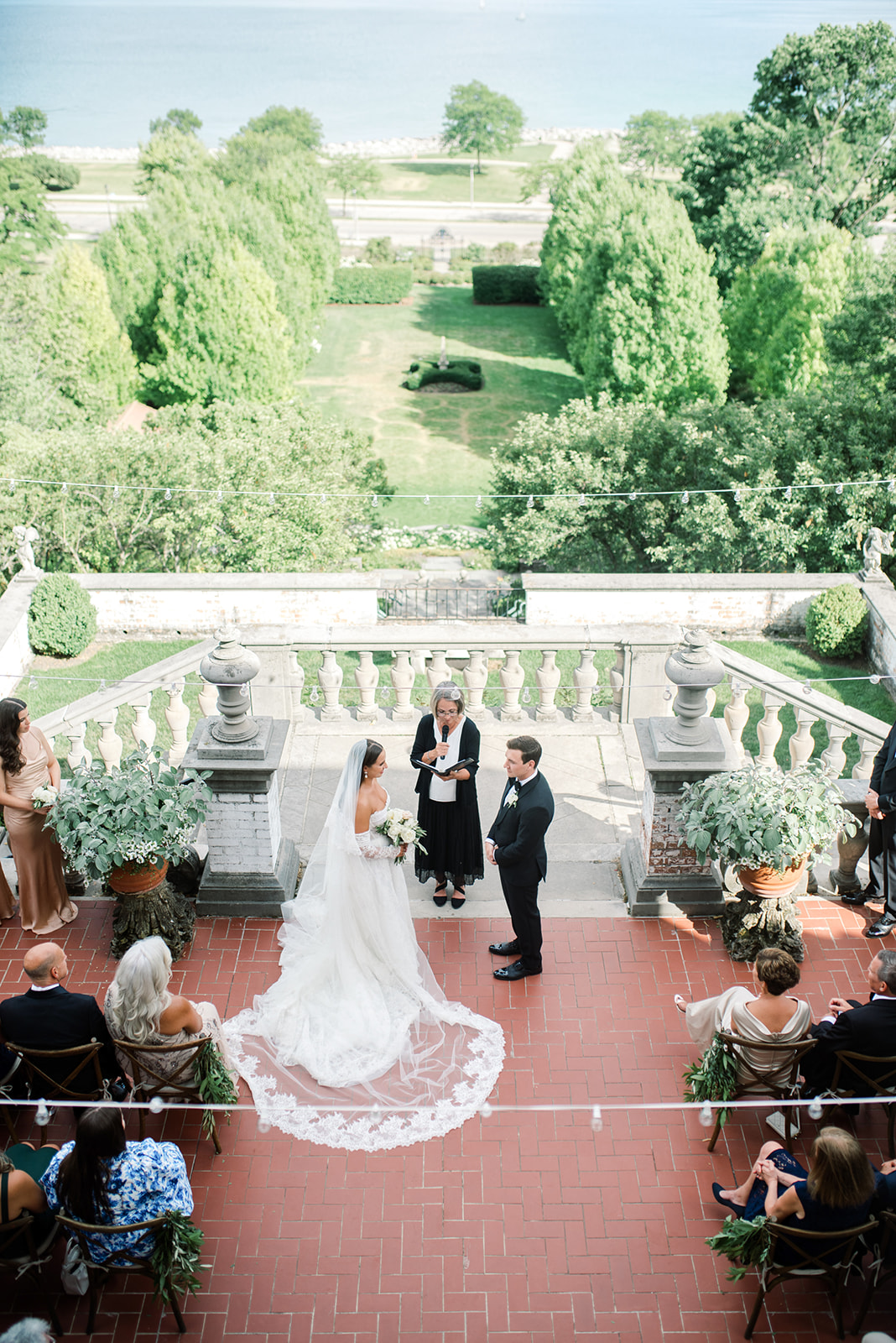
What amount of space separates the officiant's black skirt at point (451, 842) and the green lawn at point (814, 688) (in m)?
6.37

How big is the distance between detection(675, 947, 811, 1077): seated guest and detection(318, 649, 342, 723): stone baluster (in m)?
5.06

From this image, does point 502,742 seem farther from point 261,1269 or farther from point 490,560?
point 490,560

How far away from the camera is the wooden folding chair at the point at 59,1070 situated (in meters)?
5.81

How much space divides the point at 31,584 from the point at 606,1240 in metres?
13.8

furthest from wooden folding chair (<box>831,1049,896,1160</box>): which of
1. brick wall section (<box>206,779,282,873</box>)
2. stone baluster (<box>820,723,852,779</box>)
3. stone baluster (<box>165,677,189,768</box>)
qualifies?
stone baluster (<box>165,677,189,768</box>)

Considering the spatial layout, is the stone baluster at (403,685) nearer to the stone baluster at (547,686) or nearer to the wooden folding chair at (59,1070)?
the stone baluster at (547,686)

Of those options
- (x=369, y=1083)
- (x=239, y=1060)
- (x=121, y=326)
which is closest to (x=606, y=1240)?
(x=369, y=1083)

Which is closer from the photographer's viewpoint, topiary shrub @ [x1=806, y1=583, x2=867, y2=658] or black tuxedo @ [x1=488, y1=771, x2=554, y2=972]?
black tuxedo @ [x1=488, y1=771, x2=554, y2=972]

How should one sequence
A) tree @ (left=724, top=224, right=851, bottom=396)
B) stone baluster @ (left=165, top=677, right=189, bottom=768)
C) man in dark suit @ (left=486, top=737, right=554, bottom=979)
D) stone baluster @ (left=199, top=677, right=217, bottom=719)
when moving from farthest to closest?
tree @ (left=724, top=224, right=851, bottom=396), stone baluster @ (left=199, top=677, right=217, bottom=719), stone baluster @ (left=165, top=677, right=189, bottom=768), man in dark suit @ (left=486, top=737, right=554, bottom=979)

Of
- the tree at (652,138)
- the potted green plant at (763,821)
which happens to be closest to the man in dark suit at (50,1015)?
the potted green plant at (763,821)

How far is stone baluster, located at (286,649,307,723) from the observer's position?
32.2 feet

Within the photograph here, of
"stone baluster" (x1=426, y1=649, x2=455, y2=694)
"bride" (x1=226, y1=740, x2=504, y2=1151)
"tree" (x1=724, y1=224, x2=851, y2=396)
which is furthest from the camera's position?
"tree" (x1=724, y1=224, x2=851, y2=396)

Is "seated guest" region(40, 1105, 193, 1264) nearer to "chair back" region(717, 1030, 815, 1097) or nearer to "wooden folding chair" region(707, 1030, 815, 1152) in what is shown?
"wooden folding chair" region(707, 1030, 815, 1152)

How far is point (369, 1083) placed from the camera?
21.2 feet
